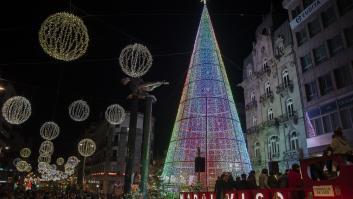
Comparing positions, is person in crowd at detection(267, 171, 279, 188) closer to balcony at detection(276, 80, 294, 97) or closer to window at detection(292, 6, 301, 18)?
balcony at detection(276, 80, 294, 97)

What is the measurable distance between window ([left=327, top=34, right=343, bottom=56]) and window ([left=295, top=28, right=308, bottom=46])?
3208 millimetres

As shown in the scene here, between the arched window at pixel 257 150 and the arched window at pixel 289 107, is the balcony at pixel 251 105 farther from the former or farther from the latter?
the arched window at pixel 289 107

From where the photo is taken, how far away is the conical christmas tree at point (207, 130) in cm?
2047

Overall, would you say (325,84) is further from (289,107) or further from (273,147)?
→ (273,147)

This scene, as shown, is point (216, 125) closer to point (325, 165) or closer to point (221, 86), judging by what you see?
point (221, 86)

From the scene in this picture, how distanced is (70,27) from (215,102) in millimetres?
12433

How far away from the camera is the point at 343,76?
22250 millimetres

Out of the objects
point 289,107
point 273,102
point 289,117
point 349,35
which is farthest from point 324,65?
point 273,102

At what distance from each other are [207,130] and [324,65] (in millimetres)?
10869

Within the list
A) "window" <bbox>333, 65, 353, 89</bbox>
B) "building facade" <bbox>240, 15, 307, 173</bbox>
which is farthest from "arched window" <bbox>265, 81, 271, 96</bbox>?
"window" <bbox>333, 65, 353, 89</bbox>

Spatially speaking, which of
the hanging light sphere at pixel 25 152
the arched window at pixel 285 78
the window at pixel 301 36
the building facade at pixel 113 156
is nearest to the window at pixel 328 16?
the window at pixel 301 36

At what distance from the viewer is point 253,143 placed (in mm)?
36031

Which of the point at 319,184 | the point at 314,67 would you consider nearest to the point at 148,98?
the point at 314,67

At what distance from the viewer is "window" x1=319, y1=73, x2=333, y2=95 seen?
77.2ft
